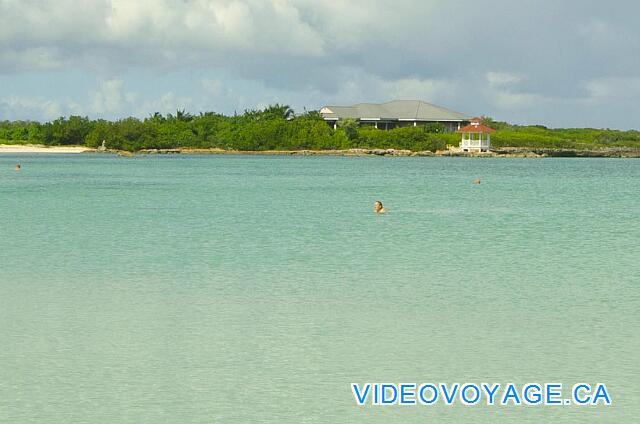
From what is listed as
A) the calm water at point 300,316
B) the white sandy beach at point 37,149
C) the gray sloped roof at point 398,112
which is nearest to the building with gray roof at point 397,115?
the gray sloped roof at point 398,112

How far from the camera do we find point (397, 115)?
154 metres

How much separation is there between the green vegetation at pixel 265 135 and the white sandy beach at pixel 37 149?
140 centimetres

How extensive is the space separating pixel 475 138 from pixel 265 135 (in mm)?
35176

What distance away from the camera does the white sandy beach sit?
171875 millimetres

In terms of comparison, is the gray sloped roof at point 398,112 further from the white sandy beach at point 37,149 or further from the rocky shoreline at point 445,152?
the white sandy beach at point 37,149

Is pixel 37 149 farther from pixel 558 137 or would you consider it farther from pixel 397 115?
pixel 558 137

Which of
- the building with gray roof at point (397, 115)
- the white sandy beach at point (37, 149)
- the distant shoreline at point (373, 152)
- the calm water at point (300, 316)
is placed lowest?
the white sandy beach at point (37, 149)

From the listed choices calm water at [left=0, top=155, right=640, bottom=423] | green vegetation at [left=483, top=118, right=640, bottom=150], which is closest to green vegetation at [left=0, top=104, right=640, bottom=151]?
green vegetation at [left=483, top=118, right=640, bottom=150]

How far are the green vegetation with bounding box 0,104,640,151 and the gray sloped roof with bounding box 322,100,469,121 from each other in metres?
2.13

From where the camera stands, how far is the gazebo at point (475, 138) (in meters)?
143

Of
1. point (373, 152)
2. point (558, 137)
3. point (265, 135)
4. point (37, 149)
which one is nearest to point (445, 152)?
point (373, 152)

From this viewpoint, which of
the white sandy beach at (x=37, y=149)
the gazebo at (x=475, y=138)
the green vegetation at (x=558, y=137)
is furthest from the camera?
the white sandy beach at (x=37, y=149)

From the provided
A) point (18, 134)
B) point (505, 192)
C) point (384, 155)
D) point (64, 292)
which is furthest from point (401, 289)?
point (18, 134)

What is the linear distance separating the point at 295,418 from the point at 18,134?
183 m
